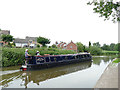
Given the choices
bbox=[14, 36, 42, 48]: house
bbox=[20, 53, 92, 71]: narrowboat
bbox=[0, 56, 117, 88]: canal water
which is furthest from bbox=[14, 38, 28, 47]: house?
bbox=[0, 56, 117, 88]: canal water

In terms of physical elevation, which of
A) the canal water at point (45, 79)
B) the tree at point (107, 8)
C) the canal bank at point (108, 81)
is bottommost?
the canal water at point (45, 79)

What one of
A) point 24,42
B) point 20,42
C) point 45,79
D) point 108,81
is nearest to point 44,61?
point 45,79

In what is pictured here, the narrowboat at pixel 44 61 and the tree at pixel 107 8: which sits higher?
the tree at pixel 107 8

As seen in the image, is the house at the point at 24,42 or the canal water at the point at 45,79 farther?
the house at the point at 24,42

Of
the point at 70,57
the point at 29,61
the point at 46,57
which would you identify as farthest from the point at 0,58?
the point at 70,57

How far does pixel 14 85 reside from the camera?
17.1 feet

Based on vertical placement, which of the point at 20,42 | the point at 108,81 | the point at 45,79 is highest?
the point at 20,42

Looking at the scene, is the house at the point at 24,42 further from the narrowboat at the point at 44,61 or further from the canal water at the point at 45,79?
the canal water at the point at 45,79

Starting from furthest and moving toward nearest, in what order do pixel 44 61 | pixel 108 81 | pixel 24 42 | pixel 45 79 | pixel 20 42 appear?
pixel 24 42, pixel 20 42, pixel 44 61, pixel 45 79, pixel 108 81

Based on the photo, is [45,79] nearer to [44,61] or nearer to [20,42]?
[44,61]

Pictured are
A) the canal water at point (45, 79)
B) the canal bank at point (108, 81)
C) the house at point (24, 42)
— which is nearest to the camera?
the canal bank at point (108, 81)

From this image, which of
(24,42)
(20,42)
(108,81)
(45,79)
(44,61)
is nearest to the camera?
(108,81)

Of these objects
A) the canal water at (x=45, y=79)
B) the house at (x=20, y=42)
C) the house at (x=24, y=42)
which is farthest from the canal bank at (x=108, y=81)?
the house at (x=20, y=42)

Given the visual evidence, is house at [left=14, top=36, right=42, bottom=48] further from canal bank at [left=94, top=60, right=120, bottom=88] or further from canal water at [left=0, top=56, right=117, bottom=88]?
canal bank at [left=94, top=60, right=120, bottom=88]
